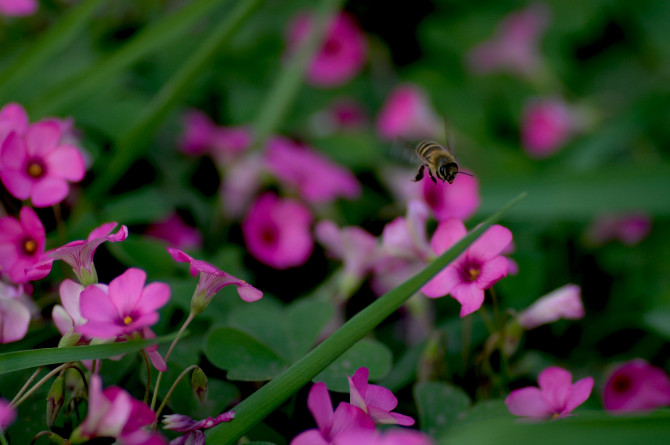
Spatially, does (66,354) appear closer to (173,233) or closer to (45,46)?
(173,233)

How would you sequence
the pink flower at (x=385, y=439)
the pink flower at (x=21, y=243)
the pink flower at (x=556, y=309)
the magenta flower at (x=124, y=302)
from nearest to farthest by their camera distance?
1. the pink flower at (x=385, y=439)
2. the magenta flower at (x=124, y=302)
3. the pink flower at (x=21, y=243)
4. the pink flower at (x=556, y=309)

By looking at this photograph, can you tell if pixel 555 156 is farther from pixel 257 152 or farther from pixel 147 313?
pixel 147 313

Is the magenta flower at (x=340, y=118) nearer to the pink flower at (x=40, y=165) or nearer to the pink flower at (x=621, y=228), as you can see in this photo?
the pink flower at (x=621, y=228)

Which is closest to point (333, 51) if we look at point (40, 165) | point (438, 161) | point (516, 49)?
point (516, 49)

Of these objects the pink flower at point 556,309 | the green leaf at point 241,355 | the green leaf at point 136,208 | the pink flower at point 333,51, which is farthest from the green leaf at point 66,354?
the pink flower at point 333,51

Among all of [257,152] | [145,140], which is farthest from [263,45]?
[145,140]

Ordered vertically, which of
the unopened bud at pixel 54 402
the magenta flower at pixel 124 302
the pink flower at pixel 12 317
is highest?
the magenta flower at pixel 124 302

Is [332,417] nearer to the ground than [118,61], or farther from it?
nearer to the ground
